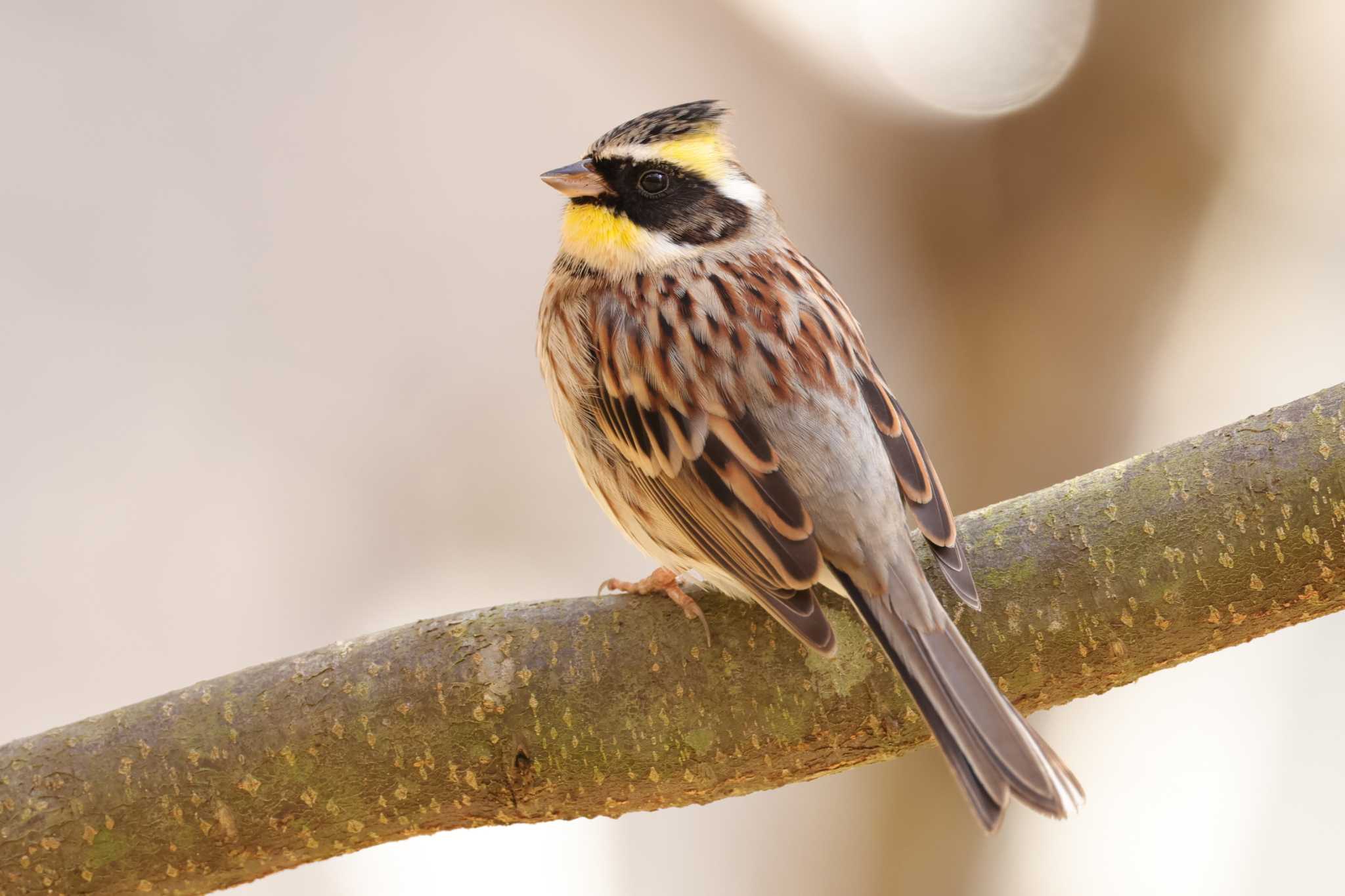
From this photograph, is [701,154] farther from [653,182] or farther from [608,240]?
[608,240]

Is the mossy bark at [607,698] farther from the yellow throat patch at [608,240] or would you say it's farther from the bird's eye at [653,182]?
the bird's eye at [653,182]

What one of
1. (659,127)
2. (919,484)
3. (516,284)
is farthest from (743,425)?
(516,284)

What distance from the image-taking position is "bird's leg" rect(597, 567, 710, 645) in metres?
2.65

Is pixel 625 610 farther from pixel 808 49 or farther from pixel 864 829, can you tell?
pixel 808 49

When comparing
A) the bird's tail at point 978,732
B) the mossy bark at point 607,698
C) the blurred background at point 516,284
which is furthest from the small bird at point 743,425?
the blurred background at point 516,284

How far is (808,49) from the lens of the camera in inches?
241

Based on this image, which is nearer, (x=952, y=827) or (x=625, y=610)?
(x=625, y=610)

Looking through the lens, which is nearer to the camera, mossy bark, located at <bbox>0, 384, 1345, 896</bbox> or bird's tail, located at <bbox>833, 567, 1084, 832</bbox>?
Result: bird's tail, located at <bbox>833, 567, 1084, 832</bbox>

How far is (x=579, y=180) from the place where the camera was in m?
3.53

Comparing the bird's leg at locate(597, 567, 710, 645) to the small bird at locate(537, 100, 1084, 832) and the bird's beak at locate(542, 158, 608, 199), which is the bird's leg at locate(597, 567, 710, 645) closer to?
the small bird at locate(537, 100, 1084, 832)

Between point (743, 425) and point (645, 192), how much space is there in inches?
36.3

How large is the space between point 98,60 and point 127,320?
1.29m

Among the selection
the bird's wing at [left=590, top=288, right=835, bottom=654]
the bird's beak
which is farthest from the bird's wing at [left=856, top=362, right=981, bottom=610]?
the bird's beak

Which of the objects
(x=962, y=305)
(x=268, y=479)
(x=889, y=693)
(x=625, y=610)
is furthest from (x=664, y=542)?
(x=268, y=479)
